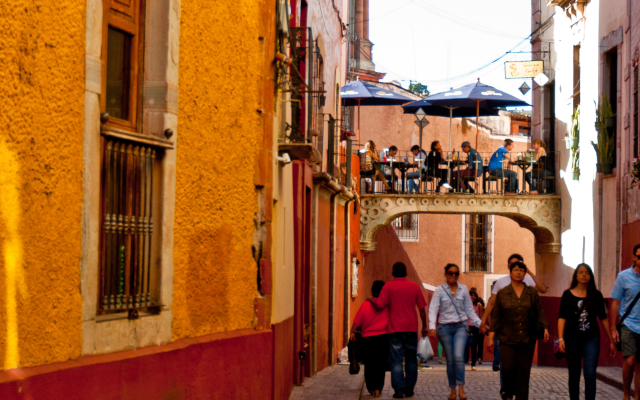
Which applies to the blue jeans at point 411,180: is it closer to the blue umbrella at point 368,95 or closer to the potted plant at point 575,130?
the blue umbrella at point 368,95

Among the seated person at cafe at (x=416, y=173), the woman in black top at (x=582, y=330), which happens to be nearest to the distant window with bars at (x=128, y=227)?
the woman in black top at (x=582, y=330)

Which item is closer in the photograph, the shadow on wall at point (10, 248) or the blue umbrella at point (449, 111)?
the shadow on wall at point (10, 248)

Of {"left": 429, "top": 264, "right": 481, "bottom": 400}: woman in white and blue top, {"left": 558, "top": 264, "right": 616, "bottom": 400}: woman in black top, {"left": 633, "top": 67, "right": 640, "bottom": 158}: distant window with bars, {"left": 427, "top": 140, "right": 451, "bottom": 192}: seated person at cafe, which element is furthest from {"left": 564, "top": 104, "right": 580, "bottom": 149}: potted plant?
{"left": 558, "top": 264, "right": 616, "bottom": 400}: woman in black top

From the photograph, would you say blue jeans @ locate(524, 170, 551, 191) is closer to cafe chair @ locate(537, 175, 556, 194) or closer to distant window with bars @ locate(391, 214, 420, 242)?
cafe chair @ locate(537, 175, 556, 194)

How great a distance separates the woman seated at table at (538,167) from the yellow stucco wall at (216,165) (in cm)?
1404

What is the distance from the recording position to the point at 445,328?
36.4 feet

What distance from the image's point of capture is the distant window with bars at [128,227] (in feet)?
21.5

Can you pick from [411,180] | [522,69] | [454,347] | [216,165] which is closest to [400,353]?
[454,347]

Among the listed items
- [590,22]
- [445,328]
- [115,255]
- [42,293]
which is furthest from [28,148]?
[590,22]

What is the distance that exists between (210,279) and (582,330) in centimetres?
381

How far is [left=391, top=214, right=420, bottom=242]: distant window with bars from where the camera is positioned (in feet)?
111

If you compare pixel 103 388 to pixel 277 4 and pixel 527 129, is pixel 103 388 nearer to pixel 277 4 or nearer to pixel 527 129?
pixel 277 4

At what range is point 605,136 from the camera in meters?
16.5

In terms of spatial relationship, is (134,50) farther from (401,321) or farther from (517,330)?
(401,321)
